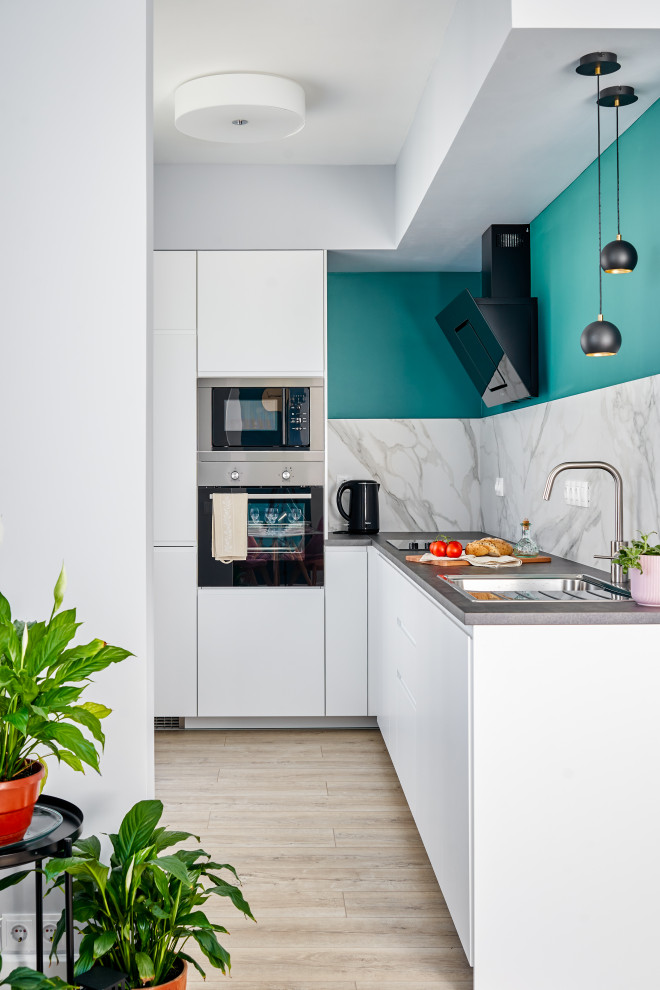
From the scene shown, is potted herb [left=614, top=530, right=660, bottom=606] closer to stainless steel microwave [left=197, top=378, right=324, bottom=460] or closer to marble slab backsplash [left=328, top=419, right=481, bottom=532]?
stainless steel microwave [left=197, top=378, right=324, bottom=460]

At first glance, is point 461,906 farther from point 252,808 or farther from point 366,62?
point 366,62

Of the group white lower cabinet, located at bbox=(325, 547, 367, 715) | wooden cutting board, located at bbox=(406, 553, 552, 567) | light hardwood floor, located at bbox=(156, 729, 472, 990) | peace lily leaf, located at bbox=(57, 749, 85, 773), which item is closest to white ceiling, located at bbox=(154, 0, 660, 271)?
wooden cutting board, located at bbox=(406, 553, 552, 567)

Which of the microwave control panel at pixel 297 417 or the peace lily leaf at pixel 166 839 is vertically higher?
the microwave control panel at pixel 297 417

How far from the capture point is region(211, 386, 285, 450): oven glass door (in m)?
4.12

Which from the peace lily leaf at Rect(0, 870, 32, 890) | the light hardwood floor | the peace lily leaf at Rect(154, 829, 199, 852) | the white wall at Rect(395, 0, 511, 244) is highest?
the white wall at Rect(395, 0, 511, 244)

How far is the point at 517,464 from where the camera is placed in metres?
3.86

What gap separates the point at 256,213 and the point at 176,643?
6.73 ft

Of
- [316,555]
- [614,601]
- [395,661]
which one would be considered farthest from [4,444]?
[316,555]

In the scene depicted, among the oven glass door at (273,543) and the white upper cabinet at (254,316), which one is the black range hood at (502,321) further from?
the oven glass door at (273,543)

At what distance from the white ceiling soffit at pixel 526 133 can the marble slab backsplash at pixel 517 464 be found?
76 centimetres

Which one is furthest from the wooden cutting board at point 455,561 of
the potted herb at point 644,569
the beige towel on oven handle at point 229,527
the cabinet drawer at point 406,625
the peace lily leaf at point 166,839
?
the peace lily leaf at point 166,839

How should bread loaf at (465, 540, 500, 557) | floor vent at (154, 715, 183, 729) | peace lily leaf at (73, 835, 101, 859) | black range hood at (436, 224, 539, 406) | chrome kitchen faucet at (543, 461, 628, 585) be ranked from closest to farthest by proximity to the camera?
peace lily leaf at (73, 835, 101, 859) < chrome kitchen faucet at (543, 461, 628, 585) < bread loaf at (465, 540, 500, 557) < black range hood at (436, 224, 539, 406) < floor vent at (154, 715, 183, 729)

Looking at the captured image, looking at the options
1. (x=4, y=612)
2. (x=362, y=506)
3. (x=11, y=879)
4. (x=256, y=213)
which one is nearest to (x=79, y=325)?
(x=4, y=612)

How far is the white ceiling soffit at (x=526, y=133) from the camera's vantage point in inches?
84.1
